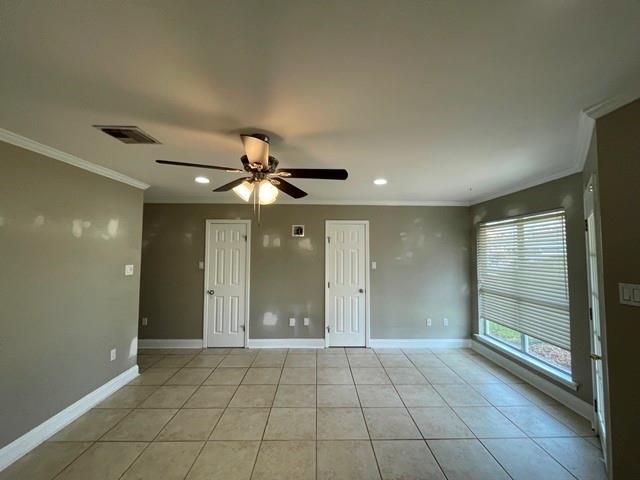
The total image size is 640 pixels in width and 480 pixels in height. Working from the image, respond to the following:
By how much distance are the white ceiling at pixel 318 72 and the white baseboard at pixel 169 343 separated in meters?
3.15

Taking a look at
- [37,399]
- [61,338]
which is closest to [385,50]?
[61,338]

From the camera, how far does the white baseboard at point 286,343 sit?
14.4 feet

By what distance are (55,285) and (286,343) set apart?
3017mm

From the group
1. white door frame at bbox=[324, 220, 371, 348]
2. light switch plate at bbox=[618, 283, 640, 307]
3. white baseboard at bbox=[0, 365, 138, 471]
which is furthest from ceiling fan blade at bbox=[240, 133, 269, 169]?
white baseboard at bbox=[0, 365, 138, 471]

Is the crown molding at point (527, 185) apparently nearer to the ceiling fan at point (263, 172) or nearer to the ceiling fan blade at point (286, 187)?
the ceiling fan at point (263, 172)

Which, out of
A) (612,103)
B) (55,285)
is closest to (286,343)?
(55,285)

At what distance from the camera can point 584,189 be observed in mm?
2539

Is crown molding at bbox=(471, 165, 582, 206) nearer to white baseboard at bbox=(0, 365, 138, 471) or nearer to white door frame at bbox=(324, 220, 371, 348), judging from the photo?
white door frame at bbox=(324, 220, 371, 348)

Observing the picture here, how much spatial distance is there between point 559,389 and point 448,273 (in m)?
2.04

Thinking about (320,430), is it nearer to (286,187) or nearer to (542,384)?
(286,187)

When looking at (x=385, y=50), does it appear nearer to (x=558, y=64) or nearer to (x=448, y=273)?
(x=558, y=64)

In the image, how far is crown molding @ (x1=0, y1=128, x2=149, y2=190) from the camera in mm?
2014

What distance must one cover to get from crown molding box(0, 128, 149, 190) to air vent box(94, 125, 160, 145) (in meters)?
0.70

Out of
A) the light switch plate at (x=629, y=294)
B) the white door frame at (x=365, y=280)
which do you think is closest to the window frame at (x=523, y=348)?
the light switch plate at (x=629, y=294)
